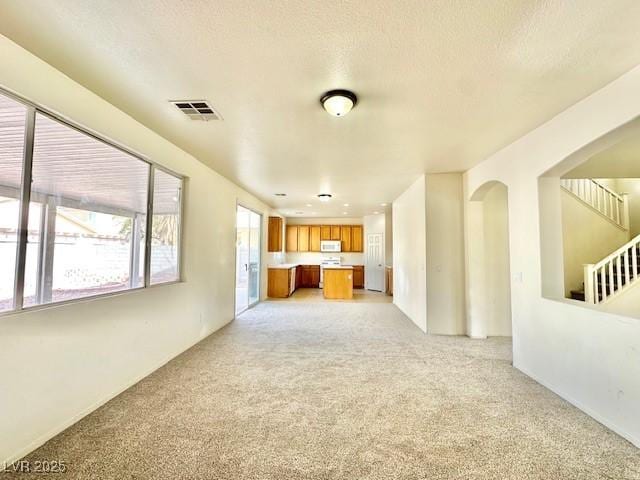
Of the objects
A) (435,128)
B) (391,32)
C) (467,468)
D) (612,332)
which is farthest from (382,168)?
(467,468)

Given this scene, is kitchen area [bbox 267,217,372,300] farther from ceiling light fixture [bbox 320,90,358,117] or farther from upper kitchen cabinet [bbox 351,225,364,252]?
ceiling light fixture [bbox 320,90,358,117]

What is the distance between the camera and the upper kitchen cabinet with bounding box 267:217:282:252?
7.99 m

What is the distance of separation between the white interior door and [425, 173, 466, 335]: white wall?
4.68 metres

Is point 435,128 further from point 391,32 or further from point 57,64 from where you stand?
point 57,64

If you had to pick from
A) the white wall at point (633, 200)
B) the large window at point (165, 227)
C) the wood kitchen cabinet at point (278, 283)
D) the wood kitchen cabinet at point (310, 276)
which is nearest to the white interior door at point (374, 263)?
the wood kitchen cabinet at point (310, 276)

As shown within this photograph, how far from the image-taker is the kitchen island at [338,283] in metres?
7.75

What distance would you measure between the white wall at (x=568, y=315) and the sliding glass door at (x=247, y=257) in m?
4.54

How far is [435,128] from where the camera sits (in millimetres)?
2883

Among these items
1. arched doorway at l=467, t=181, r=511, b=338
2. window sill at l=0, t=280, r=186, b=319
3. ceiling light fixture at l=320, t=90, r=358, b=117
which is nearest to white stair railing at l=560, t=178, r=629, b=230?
arched doorway at l=467, t=181, r=511, b=338

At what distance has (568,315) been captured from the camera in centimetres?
252

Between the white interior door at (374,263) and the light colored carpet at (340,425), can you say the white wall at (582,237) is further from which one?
the white interior door at (374,263)

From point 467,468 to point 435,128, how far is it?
8.89ft

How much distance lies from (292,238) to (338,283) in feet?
10.8

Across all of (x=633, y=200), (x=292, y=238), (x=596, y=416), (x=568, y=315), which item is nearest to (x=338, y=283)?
(x=292, y=238)
